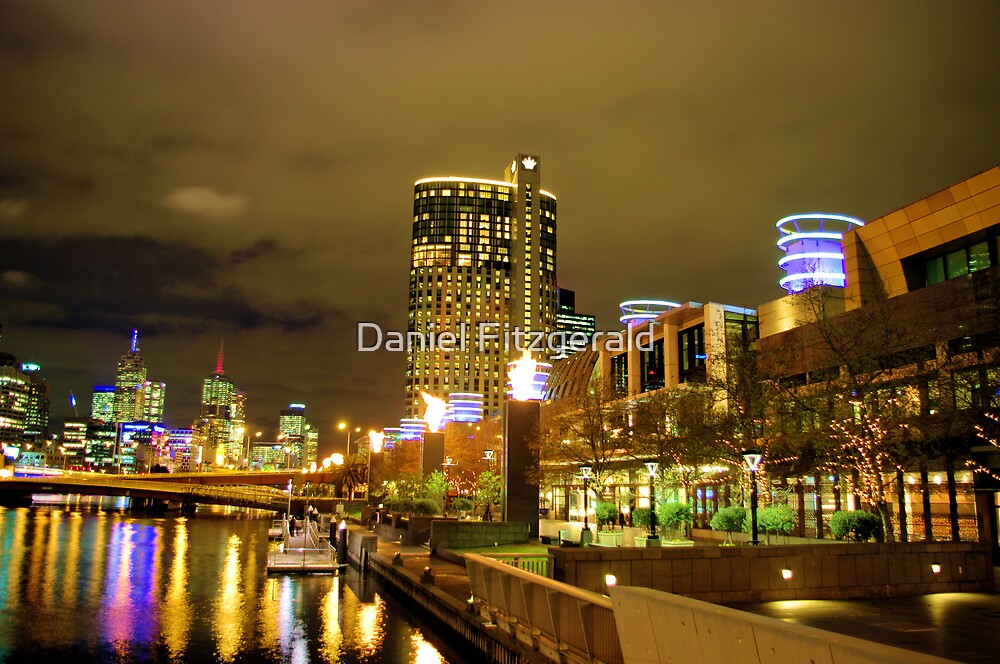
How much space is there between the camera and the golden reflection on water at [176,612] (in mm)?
19281

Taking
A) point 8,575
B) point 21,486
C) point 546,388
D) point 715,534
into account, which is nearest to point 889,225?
point 715,534

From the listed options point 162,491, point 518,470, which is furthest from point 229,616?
point 162,491

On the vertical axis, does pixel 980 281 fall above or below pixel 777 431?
above

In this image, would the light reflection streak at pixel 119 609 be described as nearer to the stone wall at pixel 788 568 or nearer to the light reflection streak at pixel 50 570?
the light reflection streak at pixel 50 570

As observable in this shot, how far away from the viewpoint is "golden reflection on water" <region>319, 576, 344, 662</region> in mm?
19031

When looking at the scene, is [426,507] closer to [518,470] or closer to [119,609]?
[518,470]

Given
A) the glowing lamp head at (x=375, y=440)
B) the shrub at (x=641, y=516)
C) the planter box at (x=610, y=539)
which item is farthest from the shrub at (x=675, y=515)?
the glowing lamp head at (x=375, y=440)

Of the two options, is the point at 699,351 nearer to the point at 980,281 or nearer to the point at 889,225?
the point at 889,225

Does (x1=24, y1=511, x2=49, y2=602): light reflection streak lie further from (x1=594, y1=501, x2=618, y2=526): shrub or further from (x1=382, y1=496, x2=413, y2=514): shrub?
(x1=594, y1=501, x2=618, y2=526): shrub

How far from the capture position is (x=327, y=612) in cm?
2478

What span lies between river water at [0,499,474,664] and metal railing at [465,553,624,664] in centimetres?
222

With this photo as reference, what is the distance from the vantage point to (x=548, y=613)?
1338cm

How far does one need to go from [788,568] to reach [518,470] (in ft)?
70.7

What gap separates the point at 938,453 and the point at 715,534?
15.6 metres
